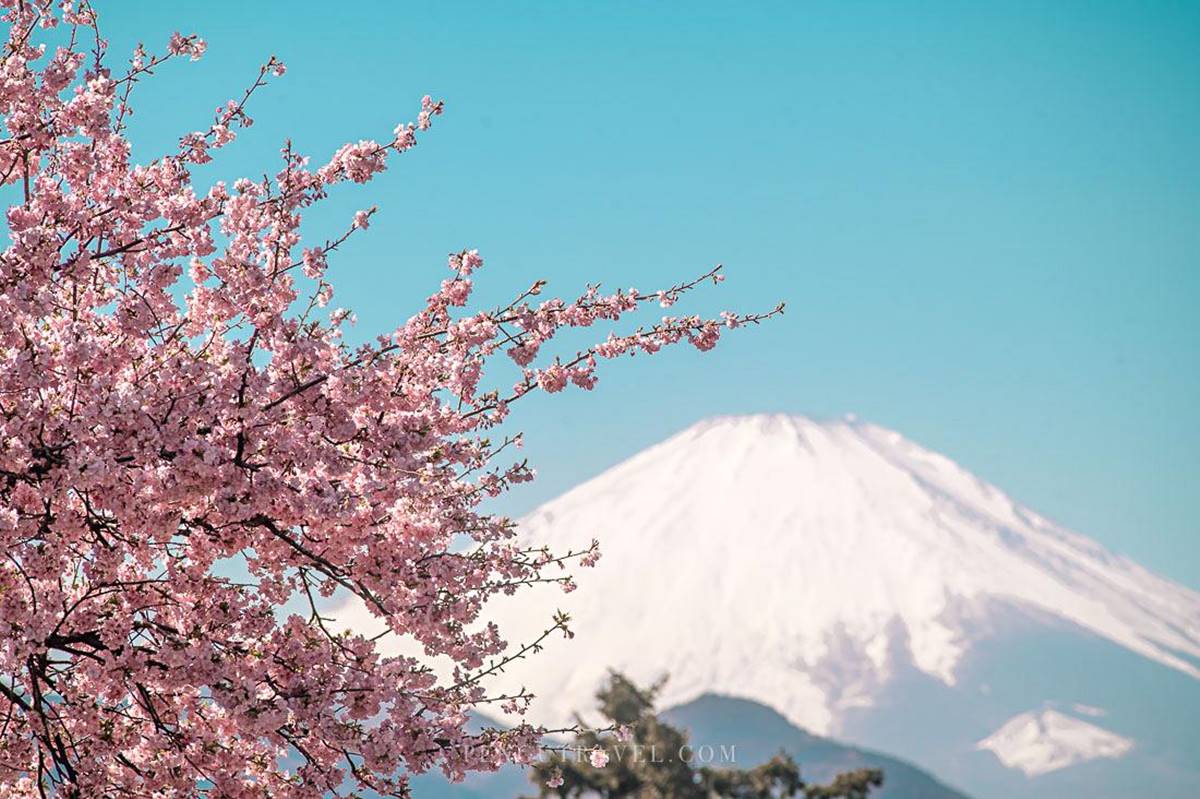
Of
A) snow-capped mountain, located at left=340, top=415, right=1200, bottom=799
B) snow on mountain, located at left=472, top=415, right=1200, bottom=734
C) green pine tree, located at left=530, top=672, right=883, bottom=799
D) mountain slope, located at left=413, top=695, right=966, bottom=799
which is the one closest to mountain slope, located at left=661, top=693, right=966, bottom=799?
mountain slope, located at left=413, top=695, right=966, bottom=799

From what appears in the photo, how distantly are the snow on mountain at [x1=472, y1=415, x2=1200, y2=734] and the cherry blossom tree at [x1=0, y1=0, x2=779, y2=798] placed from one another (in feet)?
554

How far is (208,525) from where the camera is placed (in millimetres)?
5863

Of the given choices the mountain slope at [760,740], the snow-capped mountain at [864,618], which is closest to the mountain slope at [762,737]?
the mountain slope at [760,740]

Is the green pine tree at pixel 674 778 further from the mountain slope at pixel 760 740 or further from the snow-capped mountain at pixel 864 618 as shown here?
the snow-capped mountain at pixel 864 618

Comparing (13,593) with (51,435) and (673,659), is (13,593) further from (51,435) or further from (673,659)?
(673,659)

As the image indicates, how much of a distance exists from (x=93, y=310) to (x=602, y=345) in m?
2.31

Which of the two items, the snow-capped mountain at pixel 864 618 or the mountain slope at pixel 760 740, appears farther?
the snow-capped mountain at pixel 864 618

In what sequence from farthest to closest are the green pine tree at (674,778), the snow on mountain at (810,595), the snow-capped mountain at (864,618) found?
1. the snow-capped mountain at (864,618)
2. the snow on mountain at (810,595)
3. the green pine tree at (674,778)

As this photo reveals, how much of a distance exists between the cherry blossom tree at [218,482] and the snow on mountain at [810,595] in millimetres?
168715

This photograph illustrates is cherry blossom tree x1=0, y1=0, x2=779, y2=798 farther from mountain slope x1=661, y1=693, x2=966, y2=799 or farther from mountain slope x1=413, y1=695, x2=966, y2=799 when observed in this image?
mountain slope x1=661, y1=693, x2=966, y2=799

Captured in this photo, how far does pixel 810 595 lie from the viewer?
7254 inches

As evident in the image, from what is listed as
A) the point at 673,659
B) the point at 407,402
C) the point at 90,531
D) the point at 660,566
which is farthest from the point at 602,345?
the point at 660,566

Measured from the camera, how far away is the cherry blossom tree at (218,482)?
5.42 m

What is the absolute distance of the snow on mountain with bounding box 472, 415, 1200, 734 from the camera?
180750mm
